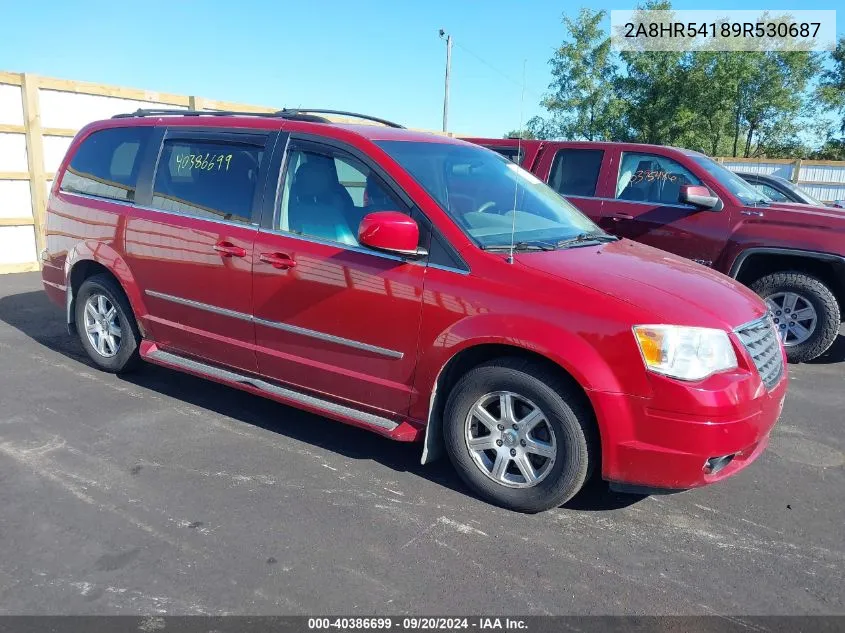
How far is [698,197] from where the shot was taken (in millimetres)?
6316

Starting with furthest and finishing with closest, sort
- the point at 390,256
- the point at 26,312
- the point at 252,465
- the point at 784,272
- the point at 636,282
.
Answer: the point at 26,312
the point at 784,272
the point at 252,465
the point at 390,256
the point at 636,282

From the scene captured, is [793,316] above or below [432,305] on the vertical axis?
below

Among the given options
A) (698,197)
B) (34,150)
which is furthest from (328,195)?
(34,150)

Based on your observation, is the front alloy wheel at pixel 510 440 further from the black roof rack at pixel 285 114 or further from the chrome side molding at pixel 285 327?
the black roof rack at pixel 285 114

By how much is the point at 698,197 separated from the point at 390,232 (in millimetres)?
4069

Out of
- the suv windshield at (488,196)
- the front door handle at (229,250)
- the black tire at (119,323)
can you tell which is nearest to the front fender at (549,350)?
the suv windshield at (488,196)

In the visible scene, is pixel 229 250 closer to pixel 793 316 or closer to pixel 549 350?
pixel 549 350

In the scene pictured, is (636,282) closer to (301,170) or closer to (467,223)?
(467,223)

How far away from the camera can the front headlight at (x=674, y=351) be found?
117 inches

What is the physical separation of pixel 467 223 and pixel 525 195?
2.75 ft

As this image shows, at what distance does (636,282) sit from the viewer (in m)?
3.30

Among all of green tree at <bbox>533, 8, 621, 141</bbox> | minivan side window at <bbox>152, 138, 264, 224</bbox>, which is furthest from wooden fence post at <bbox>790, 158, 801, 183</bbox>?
A: minivan side window at <bbox>152, 138, 264, 224</bbox>

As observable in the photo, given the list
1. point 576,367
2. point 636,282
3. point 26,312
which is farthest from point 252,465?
point 26,312

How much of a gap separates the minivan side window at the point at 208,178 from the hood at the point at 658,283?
186 centimetres
